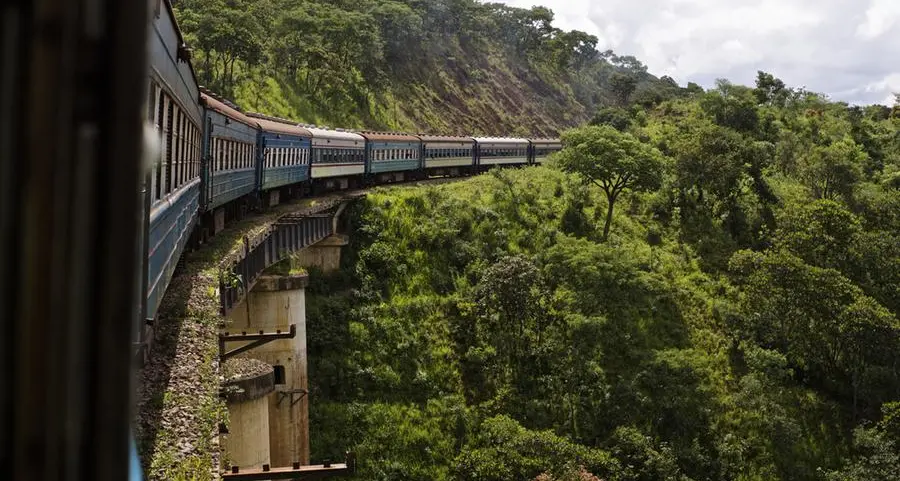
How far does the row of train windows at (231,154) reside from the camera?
14.5m

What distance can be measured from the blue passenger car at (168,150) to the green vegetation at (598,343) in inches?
467

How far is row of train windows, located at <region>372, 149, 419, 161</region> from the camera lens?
113 feet

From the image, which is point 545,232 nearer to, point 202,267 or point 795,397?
point 795,397

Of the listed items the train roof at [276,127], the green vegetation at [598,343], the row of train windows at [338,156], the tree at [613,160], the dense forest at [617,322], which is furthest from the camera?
the tree at [613,160]

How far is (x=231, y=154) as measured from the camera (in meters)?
16.6

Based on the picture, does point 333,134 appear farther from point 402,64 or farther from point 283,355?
point 402,64

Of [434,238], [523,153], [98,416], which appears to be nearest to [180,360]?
[98,416]

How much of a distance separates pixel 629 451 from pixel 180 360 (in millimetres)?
15680

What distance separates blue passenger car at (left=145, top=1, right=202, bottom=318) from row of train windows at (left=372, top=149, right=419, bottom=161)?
23170 millimetres

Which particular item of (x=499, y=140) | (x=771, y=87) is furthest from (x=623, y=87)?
(x=499, y=140)

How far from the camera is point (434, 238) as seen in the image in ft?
101

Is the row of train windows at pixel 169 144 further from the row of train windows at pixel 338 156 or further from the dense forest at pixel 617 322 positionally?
the row of train windows at pixel 338 156

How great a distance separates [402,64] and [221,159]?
5584cm

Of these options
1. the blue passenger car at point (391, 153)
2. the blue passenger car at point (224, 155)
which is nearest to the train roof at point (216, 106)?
the blue passenger car at point (224, 155)
